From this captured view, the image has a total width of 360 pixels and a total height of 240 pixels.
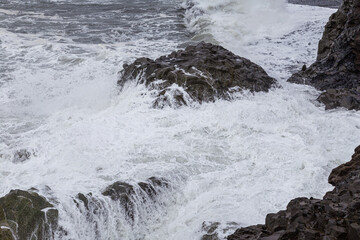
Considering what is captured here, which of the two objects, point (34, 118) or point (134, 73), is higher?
point (134, 73)

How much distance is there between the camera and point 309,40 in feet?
40.7

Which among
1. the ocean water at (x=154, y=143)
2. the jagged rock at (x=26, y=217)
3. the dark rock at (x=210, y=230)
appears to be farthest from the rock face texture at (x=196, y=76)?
the jagged rock at (x=26, y=217)

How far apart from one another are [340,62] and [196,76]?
3.25 metres

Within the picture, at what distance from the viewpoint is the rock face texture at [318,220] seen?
3.07 meters

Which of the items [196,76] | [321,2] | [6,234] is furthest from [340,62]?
[321,2]

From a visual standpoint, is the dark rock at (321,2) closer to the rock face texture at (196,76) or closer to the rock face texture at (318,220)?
the rock face texture at (196,76)

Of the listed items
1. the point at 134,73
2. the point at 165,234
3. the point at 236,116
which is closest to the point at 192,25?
the point at 134,73

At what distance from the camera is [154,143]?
5859 mm

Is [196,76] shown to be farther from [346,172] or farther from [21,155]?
[346,172]

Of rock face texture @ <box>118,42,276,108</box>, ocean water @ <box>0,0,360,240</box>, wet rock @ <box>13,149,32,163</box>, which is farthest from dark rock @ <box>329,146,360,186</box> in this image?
wet rock @ <box>13,149,32,163</box>

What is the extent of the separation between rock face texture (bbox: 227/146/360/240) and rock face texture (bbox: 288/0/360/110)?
4.15 metres

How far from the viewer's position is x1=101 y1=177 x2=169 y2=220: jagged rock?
451 cm

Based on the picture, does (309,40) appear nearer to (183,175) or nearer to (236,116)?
(236,116)

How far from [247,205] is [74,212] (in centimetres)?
200
